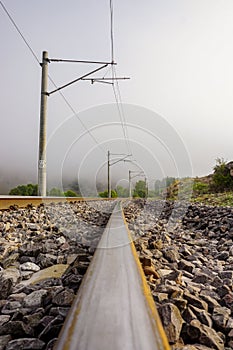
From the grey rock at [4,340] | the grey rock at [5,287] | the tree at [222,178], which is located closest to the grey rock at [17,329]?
the grey rock at [4,340]

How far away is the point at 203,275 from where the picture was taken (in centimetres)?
193

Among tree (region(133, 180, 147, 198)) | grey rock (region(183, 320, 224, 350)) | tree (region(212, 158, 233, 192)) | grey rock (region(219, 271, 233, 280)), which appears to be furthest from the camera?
tree (region(133, 180, 147, 198))

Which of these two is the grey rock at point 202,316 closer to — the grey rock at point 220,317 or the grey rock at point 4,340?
the grey rock at point 220,317

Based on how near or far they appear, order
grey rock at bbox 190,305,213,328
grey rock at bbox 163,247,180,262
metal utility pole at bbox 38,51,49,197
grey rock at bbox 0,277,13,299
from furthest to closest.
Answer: metal utility pole at bbox 38,51,49,197
grey rock at bbox 163,247,180,262
grey rock at bbox 0,277,13,299
grey rock at bbox 190,305,213,328

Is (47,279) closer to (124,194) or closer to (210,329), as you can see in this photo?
(210,329)

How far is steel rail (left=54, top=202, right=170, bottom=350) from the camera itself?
739 millimetres

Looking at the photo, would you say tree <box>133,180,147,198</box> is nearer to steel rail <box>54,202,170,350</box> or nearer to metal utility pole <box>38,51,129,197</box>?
metal utility pole <box>38,51,129,197</box>

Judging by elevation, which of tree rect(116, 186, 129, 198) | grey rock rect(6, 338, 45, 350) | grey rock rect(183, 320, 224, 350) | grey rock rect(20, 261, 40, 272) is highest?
tree rect(116, 186, 129, 198)

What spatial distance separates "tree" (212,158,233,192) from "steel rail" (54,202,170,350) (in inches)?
604

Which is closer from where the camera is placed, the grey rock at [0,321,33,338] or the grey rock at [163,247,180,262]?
the grey rock at [0,321,33,338]

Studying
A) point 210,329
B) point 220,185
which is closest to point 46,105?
point 210,329

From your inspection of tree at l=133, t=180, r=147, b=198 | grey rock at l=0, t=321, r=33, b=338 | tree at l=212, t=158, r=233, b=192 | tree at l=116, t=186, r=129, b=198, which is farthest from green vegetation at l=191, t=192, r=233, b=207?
tree at l=116, t=186, r=129, b=198

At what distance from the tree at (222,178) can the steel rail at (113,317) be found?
15.3m

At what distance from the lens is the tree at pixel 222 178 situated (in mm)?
15945
